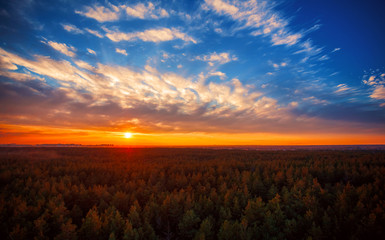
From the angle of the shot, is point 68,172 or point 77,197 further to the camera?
point 68,172

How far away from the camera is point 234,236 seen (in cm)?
610

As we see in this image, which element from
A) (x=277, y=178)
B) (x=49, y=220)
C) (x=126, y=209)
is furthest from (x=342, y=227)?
(x=49, y=220)

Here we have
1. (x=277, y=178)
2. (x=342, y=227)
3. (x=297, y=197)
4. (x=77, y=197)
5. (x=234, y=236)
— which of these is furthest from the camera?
(x=277, y=178)

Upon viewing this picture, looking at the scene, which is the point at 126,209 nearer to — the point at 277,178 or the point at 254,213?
the point at 254,213

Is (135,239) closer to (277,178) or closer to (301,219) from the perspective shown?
(301,219)

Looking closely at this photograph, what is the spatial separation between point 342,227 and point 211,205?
17.4ft

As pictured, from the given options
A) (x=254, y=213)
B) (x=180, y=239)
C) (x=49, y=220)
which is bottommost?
(x=180, y=239)

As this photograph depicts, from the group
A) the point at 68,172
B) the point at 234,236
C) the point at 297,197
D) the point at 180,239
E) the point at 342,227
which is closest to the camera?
the point at 234,236

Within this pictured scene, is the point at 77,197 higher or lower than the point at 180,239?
higher

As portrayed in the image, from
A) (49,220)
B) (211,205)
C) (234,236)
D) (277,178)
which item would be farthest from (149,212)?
(277,178)

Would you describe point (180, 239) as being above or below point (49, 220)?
below

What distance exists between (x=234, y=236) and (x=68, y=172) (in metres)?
21.0

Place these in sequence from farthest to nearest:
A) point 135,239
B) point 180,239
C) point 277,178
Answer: point 277,178
point 180,239
point 135,239

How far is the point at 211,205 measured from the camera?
8.76m
